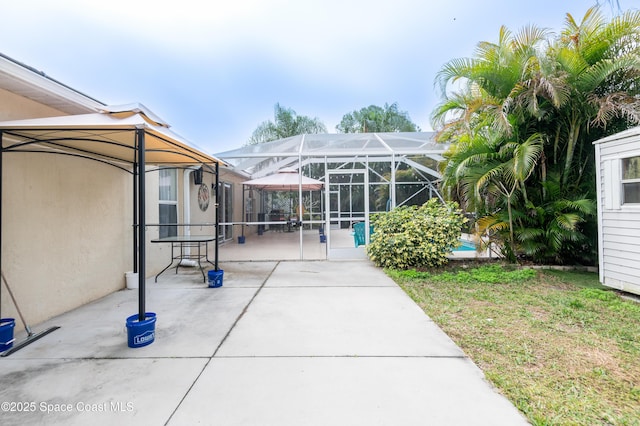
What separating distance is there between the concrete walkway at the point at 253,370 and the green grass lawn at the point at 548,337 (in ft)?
0.77

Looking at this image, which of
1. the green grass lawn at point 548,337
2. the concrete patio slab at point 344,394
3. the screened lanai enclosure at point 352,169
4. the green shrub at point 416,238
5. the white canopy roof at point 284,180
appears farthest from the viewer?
the white canopy roof at point 284,180

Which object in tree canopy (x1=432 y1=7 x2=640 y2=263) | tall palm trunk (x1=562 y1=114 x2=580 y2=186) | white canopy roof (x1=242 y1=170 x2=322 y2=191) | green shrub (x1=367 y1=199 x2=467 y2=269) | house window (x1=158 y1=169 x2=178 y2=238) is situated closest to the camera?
tree canopy (x1=432 y1=7 x2=640 y2=263)

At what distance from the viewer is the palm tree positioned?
23016 mm

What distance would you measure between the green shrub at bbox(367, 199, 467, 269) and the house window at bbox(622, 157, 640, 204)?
245 centimetres

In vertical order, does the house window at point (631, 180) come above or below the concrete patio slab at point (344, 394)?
above

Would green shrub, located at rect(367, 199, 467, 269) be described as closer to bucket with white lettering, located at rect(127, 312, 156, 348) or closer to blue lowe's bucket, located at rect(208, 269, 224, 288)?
blue lowe's bucket, located at rect(208, 269, 224, 288)

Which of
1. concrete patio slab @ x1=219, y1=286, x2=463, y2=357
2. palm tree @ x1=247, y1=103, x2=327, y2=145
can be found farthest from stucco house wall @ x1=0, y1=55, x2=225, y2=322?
palm tree @ x1=247, y1=103, x2=327, y2=145

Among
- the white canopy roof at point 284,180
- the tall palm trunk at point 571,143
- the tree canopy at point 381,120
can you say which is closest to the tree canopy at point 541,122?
the tall palm trunk at point 571,143

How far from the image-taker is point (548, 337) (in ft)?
9.86

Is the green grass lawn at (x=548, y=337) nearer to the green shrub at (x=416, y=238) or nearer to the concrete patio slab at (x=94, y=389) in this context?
the green shrub at (x=416, y=238)

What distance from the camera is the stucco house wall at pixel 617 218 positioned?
13.5 feet

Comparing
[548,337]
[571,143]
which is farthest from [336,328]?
[571,143]

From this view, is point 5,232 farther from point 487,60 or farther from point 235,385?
point 487,60

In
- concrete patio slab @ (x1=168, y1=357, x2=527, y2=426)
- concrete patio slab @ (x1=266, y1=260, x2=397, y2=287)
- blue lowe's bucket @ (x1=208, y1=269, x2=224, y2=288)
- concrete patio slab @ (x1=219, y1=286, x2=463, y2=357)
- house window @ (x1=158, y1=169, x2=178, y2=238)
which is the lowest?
concrete patio slab @ (x1=168, y1=357, x2=527, y2=426)
